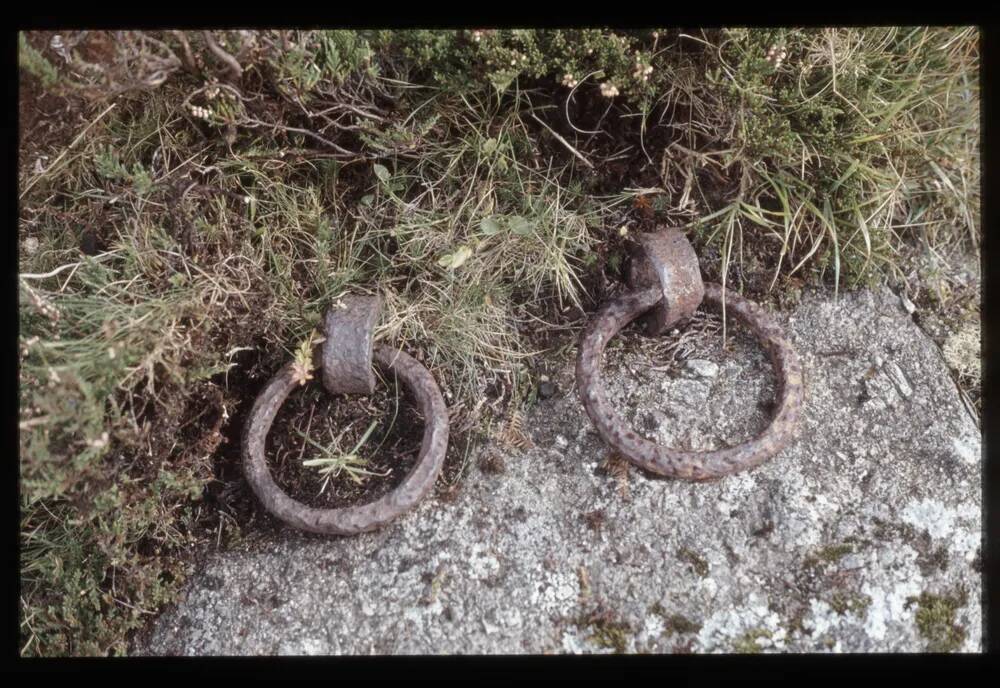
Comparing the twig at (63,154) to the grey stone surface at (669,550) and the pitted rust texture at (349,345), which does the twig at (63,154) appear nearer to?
the pitted rust texture at (349,345)

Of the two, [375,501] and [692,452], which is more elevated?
[692,452]

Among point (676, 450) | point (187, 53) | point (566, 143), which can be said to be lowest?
point (676, 450)

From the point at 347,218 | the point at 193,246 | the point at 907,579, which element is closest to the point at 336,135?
the point at 347,218

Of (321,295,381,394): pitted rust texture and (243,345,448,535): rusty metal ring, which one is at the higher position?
(321,295,381,394): pitted rust texture

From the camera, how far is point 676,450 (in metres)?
3.17

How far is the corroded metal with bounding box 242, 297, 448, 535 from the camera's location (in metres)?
3.05

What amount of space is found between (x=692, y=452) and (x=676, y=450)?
2.5 inches

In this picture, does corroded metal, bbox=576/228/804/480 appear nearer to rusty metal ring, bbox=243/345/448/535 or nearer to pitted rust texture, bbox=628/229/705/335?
pitted rust texture, bbox=628/229/705/335

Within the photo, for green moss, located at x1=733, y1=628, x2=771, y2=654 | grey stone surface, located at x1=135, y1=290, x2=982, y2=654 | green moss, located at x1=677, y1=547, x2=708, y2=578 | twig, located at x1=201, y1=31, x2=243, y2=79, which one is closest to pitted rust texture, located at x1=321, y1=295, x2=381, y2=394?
grey stone surface, located at x1=135, y1=290, x2=982, y2=654

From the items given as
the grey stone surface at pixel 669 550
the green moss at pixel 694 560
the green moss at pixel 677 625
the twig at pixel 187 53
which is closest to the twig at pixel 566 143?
the grey stone surface at pixel 669 550

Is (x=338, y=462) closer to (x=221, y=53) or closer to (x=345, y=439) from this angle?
(x=345, y=439)

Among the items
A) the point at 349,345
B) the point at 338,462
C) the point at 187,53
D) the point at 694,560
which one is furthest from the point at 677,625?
the point at 187,53

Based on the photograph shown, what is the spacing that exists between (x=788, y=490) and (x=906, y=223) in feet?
4.68

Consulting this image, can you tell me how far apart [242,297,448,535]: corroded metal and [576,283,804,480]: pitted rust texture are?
643 millimetres
